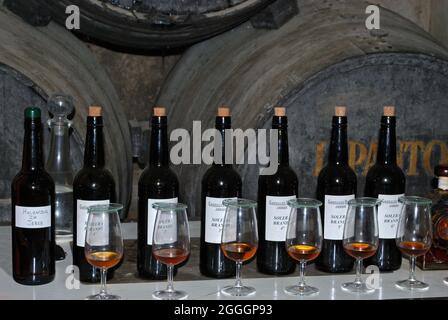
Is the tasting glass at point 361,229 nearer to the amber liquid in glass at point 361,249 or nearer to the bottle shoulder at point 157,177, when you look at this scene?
the amber liquid in glass at point 361,249

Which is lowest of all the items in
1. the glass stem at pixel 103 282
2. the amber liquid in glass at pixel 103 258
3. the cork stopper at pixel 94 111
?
the glass stem at pixel 103 282

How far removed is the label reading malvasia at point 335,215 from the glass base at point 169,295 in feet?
0.95

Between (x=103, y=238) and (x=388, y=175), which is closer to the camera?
(x=103, y=238)

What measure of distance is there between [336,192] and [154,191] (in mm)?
325

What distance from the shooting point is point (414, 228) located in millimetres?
1284

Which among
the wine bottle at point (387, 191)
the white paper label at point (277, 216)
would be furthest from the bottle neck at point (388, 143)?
the white paper label at point (277, 216)

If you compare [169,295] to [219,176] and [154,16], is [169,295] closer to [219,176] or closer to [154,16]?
[219,176]

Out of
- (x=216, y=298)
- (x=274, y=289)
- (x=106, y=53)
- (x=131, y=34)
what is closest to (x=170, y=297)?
(x=216, y=298)

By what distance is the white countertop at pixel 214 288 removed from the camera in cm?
124

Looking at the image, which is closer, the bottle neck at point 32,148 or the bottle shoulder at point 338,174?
the bottle neck at point 32,148

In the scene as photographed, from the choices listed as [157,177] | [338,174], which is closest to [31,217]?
[157,177]

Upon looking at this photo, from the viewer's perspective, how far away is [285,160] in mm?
1375
